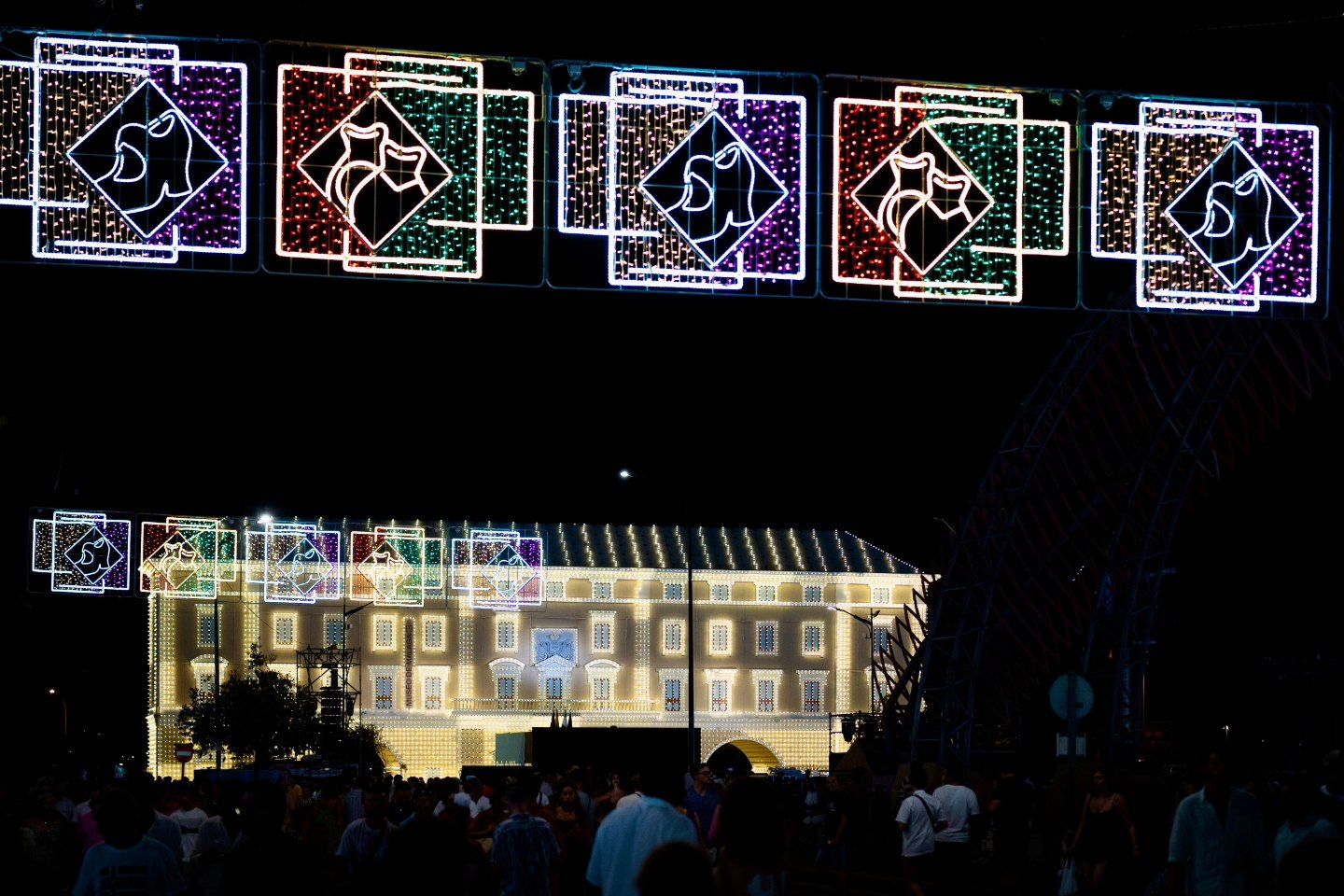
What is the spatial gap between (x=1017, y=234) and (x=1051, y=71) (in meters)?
1.42

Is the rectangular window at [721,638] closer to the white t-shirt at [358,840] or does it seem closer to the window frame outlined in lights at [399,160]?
the white t-shirt at [358,840]

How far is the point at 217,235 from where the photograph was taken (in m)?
16.0

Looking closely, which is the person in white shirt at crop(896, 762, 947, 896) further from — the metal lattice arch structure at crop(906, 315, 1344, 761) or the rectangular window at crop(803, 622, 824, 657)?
the rectangular window at crop(803, 622, 824, 657)

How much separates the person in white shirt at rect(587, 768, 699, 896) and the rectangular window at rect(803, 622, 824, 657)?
379 ft

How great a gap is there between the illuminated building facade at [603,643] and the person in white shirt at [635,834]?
101 metres

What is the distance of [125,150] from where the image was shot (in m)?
15.8

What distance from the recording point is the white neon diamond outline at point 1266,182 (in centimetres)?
1766

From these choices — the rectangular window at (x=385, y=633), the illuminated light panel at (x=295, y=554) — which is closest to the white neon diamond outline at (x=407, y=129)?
the illuminated light panel at (x=295, y=554)

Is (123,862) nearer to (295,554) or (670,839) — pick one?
(670,839)

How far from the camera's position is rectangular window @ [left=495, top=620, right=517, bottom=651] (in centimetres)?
12112

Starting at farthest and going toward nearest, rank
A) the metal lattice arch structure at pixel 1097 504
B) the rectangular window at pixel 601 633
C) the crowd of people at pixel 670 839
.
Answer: the rectangular window at pixel 601 633
the metal lattice arch structure at pixel 1097 504
the crowd of people at pixel 670 839

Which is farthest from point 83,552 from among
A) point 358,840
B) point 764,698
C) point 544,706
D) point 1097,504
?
point 764,698

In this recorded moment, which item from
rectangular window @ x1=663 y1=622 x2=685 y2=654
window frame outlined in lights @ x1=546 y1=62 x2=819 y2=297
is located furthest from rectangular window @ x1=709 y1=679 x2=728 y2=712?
window frame outlined in lights @ x1=546 y1=62 x2=819 y2=297

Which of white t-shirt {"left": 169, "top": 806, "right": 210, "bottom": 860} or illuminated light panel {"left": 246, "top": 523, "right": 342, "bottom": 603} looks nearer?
white t-shirt {"left": 169, "top": 806, "right": 210, "bottom": 860}
